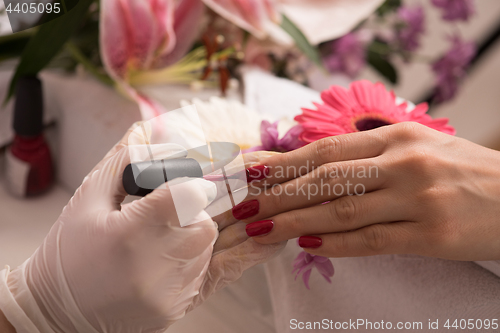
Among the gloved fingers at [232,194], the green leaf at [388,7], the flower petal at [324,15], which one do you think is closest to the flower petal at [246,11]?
the flower petal at [324,15]

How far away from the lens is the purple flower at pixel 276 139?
18.3 inches

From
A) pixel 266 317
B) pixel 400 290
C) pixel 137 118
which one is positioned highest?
pixel 137 118

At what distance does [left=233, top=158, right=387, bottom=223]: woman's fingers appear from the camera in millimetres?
398

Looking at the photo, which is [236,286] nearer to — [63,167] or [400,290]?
[400,290]

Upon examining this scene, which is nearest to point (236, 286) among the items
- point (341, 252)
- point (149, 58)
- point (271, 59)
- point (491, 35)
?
point (341, 252)

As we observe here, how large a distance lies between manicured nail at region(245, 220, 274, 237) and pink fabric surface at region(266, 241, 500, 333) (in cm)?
12

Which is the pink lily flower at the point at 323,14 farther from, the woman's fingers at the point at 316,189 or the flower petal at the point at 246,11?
the woman's fingers at the point at 316,189

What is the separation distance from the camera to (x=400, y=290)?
1.56 feet

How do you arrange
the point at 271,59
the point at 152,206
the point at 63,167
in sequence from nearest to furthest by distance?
the point at 152,206
the point at 63,167
the point at 271,59

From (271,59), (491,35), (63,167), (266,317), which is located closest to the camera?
(266,317)

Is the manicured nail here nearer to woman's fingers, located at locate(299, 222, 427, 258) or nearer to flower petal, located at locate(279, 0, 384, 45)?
woman's fingers, located at locate(299, 222, 427, 258)

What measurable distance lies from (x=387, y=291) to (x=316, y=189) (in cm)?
19

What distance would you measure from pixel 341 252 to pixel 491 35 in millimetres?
1579

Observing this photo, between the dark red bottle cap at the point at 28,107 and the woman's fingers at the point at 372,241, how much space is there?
0.51m
